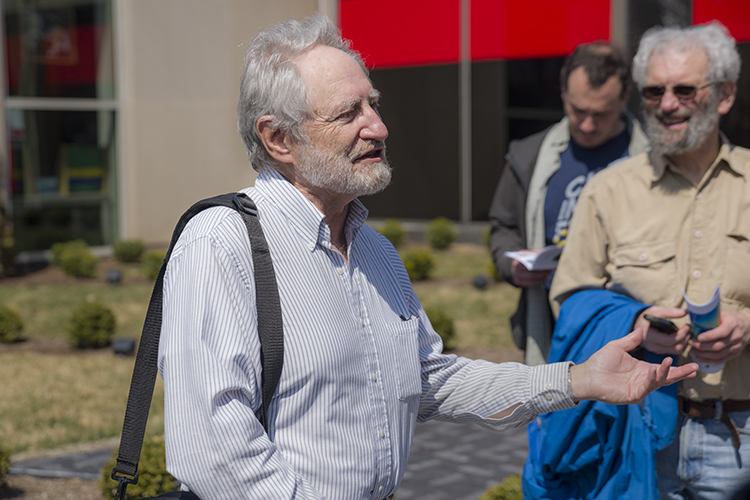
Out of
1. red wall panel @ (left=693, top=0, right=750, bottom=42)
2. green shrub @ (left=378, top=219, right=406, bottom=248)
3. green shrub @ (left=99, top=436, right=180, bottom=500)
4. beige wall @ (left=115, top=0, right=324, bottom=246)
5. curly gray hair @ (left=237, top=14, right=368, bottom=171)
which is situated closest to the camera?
curly gray hair @ (left=237, top=14, right=368, bottom=171)

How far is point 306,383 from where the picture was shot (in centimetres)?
187

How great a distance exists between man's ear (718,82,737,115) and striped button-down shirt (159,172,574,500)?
1614mm

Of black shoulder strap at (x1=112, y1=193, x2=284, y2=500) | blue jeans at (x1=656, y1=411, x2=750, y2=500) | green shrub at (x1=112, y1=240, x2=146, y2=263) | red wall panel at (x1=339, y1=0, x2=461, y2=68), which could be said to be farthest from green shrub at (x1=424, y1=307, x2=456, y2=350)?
red wall panel at (x1=339, y1=0, x2=461, y2=68)

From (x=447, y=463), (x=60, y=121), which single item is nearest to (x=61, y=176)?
(x=60, y=121)

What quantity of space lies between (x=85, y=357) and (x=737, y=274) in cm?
749

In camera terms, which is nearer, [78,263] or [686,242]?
[686,242]

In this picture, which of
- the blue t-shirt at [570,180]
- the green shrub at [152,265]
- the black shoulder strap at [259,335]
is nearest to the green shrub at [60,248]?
the green shrub at [152,265]

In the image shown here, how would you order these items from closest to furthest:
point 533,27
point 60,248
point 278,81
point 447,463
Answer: point 278,81
point 447,463
point 60,248
point 533,27

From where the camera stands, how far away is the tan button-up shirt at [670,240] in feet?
9.51

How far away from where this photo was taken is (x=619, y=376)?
7.55 ft

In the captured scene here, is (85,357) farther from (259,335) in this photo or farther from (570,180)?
(259,335)

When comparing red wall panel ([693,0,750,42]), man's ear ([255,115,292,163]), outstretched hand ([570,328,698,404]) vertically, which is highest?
red wall panel ([693,0,750,42])

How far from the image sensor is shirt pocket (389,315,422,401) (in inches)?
82.7

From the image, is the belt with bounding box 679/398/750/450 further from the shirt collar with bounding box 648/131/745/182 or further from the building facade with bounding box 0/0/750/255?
the building facade with bounding box 0/0/750/255
